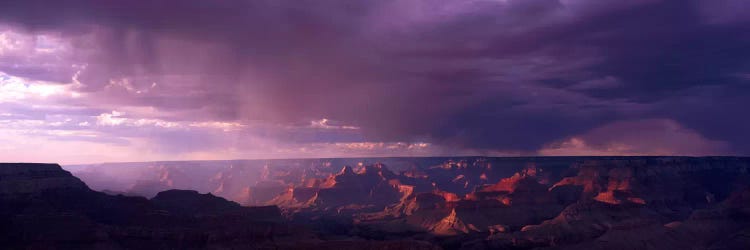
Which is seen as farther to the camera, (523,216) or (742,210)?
(523,216)

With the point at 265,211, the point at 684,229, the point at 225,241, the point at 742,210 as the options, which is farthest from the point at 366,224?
the point at 742,210

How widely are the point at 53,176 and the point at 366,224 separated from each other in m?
101

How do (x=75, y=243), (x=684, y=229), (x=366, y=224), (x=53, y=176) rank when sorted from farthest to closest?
(x=366, y=224)
(x=684, y=229)
(x=53, y=176)
(x=75, y=243)

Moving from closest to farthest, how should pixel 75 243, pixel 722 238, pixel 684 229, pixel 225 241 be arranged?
pixel 75 243
pixel 225 241
pixel 722 238
pixel 684 229

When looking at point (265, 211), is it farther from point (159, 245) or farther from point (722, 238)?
point (722, 238)

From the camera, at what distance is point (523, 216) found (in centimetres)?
19275

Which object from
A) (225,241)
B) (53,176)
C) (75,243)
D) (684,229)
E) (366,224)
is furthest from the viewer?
(366,224)

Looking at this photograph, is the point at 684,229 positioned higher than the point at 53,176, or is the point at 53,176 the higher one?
the point at 53,176

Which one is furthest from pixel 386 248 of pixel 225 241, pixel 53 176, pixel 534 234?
pixel 53 176

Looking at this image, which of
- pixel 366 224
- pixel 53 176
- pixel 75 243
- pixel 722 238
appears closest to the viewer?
pixel 75 243

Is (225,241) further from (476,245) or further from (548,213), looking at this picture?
(548,213)

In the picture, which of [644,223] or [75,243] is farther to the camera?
[644,223]

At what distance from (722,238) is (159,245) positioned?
Result: 13854 cm

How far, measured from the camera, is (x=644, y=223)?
152m
